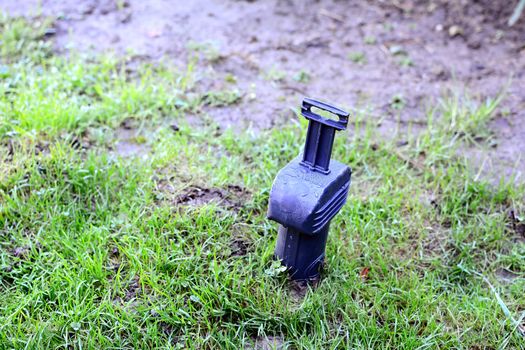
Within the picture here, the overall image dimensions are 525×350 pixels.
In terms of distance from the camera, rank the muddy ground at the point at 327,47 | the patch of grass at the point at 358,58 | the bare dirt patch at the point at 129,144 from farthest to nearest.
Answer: the patch of grass at the point at 358,58
the muddy ground at the point at 327,47
the bare dirt patch at the point at 129,144

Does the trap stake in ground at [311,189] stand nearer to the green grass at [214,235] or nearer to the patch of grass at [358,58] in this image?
the green grass at [214,235]

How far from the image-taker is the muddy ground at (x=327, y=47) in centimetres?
362

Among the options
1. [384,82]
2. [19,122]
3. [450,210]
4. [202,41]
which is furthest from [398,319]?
[202,41]

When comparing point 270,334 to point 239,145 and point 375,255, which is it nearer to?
point 375,255

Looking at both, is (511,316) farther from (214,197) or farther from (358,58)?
(358,58)

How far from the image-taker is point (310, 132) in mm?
2209

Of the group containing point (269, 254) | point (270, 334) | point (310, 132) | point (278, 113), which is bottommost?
point (270, 334)

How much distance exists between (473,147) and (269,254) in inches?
59.0

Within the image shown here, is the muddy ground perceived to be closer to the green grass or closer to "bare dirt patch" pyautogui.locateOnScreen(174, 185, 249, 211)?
the green grass

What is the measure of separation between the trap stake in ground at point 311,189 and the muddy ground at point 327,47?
1198 mm

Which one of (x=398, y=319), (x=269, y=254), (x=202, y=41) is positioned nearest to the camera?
(x=398, y=319)

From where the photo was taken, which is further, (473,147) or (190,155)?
(473,147)

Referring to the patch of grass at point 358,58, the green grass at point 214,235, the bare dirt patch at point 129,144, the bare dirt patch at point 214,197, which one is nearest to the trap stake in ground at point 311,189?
the green grass at point 214,235

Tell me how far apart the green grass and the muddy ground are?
0.19m
